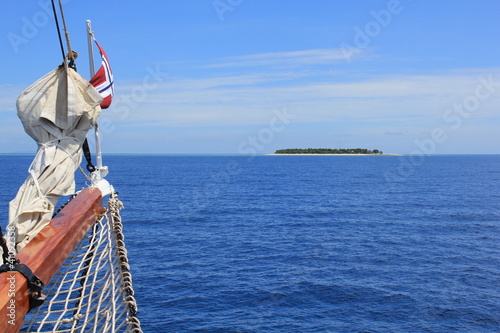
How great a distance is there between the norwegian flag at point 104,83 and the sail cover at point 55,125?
2.30 meters

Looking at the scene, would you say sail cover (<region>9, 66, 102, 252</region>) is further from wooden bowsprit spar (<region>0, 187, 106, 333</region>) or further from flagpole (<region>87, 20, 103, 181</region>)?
flagpole (<region>87, 20, 103, 181</region>)

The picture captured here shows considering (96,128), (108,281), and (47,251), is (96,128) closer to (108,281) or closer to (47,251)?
(108,281)

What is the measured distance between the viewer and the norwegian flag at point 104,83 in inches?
303

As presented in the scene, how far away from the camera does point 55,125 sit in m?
5.13

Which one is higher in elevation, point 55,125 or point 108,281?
point 55,125

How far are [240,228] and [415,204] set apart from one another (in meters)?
28.8

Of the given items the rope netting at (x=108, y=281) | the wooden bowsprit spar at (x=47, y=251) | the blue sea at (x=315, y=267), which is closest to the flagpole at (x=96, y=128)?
the rope netting at (x=108, y=281)

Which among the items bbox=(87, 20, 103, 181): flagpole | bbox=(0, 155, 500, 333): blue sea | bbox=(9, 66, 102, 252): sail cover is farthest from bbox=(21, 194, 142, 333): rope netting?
bbox=(0, 155, 500, 333): blue sea

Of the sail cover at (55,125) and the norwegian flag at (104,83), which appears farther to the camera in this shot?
the norwegian flag at (104,83)

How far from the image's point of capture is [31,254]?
149 inches

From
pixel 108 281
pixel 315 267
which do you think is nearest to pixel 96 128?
pixel 108 281

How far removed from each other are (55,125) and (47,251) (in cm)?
174

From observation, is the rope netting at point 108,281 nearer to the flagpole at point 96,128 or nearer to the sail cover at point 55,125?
the flagpole at point 96,128

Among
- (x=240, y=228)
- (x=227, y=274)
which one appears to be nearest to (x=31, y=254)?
(x=227, y=274)
